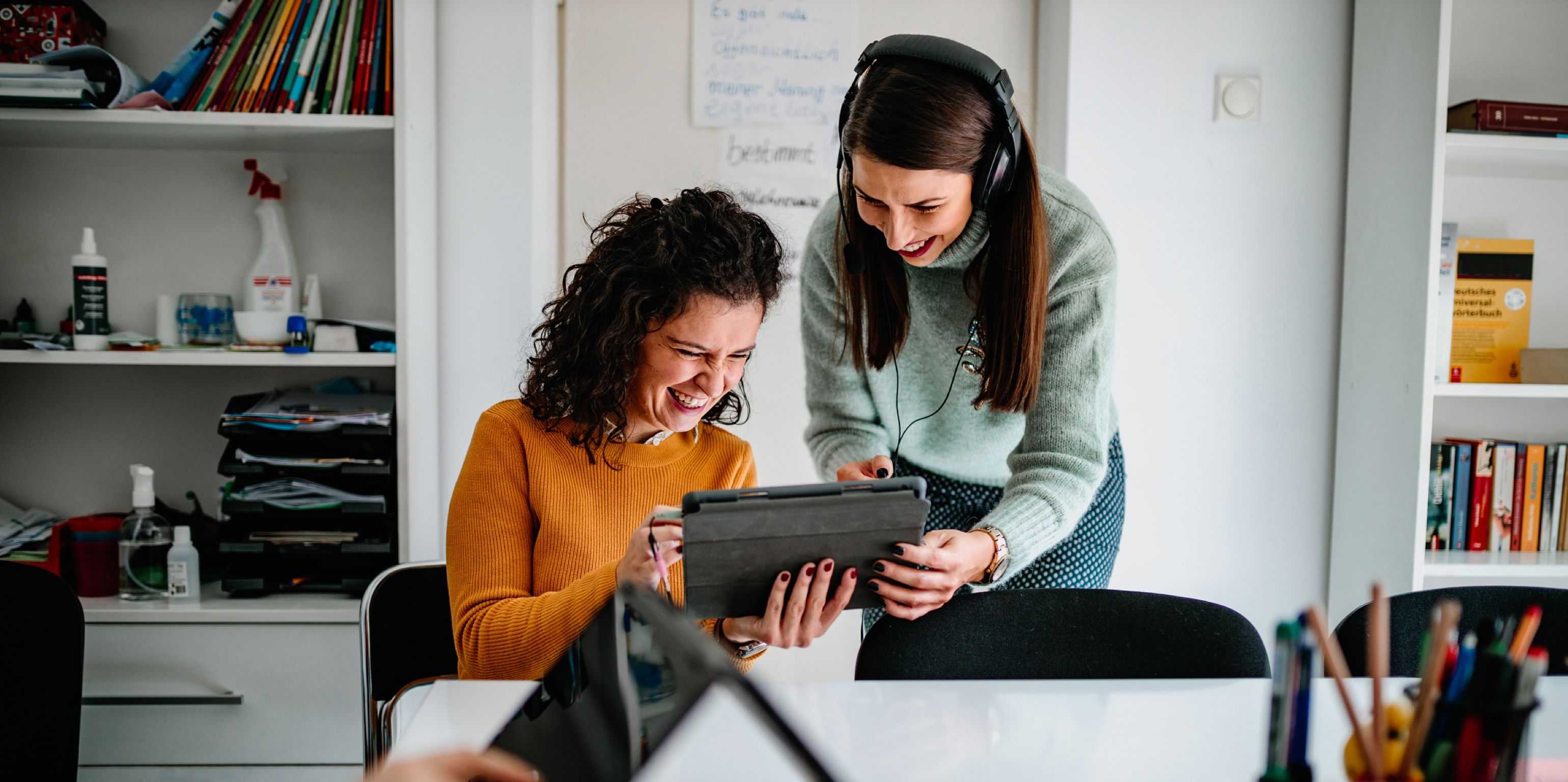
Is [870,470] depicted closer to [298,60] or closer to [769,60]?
[769,60]

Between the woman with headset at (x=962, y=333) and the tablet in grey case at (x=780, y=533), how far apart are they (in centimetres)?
4

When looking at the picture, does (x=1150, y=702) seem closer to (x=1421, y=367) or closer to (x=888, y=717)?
(x=888, y=717)

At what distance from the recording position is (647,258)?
108 centimetres

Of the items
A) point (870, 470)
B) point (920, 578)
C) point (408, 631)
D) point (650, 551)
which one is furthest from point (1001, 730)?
point (408, 631)

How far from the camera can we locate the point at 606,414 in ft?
3.67

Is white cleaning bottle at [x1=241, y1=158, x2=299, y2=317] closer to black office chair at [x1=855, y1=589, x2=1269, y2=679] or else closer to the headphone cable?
the headphone cable

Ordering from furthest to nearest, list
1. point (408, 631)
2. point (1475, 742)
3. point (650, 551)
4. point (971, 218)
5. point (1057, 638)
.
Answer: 1. point (408, 631)
2. point (971, 218)
3. point (1057, 638)
4. point (650, 551)
5. point (1475, 742)

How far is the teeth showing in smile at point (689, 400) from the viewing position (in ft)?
3.67

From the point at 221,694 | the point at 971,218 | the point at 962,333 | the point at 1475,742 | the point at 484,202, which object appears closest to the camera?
the point at 1475,742

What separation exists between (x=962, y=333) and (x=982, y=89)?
0.38m

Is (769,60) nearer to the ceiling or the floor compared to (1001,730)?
nearer to the ceiling

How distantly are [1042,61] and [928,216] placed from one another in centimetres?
108

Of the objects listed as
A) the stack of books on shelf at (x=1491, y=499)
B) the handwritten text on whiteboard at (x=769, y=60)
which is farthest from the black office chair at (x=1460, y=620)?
the handwritten text on whiteboard at (x=769, y=60)

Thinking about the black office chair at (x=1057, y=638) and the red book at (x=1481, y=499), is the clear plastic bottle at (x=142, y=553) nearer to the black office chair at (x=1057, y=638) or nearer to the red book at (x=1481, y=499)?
the black office chair at (x=1057, y=638)
